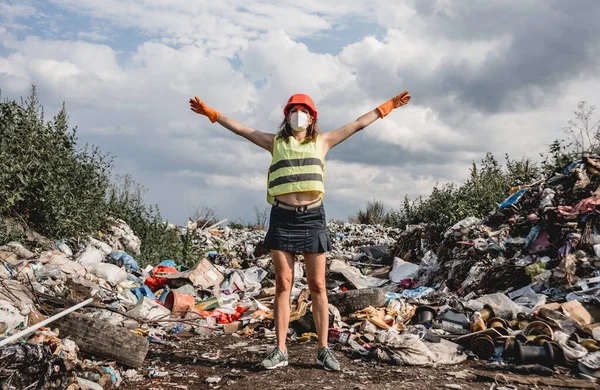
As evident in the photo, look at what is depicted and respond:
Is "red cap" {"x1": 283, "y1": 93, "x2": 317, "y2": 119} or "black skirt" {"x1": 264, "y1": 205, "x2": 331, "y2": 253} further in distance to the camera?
"red cap" {"x1": 283, "y1": 93, "x2": 317, "y2": 119}

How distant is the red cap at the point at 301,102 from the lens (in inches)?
165

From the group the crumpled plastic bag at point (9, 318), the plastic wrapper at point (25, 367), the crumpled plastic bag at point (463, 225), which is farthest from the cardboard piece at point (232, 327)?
the crumpled plastic bag at point (463, 225)

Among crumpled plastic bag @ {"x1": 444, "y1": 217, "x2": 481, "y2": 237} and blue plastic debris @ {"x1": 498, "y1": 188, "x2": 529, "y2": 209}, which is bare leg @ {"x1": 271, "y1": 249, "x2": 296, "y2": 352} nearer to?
crumpled plastic bag @ {"x1": 444, "y1": 217, "x2": 481, "y2": 237}

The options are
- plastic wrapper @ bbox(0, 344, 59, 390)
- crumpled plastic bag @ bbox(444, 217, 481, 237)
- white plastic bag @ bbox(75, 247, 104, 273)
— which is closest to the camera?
plastic wrapper @ bbox(0, 344, 59, 390)

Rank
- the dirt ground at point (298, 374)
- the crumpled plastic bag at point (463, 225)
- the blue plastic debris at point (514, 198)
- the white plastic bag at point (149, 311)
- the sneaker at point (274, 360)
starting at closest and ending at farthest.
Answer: the dirt ground at point (298, 374)
the sneaker at point (274, 360)
the white plastic bag at point (149, 311)
the blue plastic debris at point (514, 198)
the crumpled plastic bag at point (463, 225)

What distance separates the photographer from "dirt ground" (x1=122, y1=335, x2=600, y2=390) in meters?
4.00

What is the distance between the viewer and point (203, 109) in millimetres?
4621

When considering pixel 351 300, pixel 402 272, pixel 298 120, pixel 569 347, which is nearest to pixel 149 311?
pixel 351 300

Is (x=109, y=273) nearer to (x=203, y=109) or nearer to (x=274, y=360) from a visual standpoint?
(x=203, y=109)

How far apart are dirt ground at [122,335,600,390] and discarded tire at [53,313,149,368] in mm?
189

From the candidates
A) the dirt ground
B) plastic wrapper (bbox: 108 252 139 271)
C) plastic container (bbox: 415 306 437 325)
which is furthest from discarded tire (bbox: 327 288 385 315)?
plastic wrapper (bbox: 108 252 139 271)

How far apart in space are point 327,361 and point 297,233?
104cm

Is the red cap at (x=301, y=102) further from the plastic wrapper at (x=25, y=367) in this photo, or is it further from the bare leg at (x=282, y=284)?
the plastic wrapper at (x=25, y=367)

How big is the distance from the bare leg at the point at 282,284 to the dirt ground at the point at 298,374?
1.19 ft
